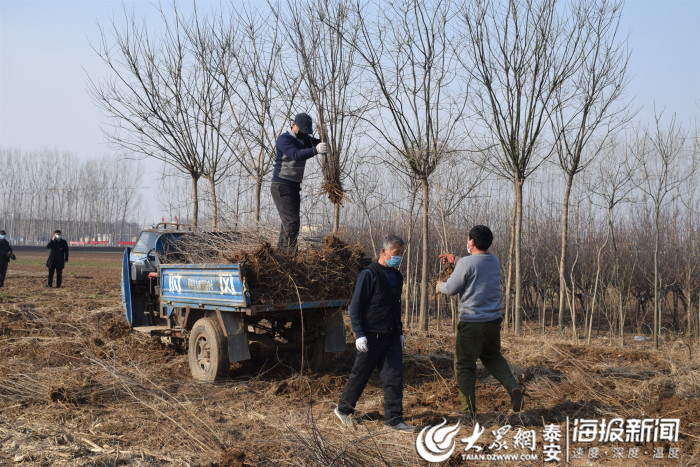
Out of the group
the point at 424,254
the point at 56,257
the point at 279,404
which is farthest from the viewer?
the point at 56,257

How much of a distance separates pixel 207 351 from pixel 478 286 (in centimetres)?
348

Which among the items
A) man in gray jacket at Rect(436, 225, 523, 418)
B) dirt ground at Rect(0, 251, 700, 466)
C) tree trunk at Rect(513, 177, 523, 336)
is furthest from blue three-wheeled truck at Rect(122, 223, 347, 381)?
tree trunk at Rect(513, 177, 523, 336)

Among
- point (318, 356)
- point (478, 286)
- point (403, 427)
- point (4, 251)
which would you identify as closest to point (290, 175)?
point (318, 356)

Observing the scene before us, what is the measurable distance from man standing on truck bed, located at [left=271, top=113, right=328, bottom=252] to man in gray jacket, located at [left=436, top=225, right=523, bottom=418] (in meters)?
2.45

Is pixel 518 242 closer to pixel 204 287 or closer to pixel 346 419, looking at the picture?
pixel 204 287

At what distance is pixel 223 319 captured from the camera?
7.01 meters

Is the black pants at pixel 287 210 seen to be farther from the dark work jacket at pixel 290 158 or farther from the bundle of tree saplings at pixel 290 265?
the bundle of tree saplings at pixel 290 265

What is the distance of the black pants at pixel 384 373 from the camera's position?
211 inches

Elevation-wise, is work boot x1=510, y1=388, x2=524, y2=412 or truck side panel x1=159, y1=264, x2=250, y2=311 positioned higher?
truck side panel x1=159, y1=264, x2=250, y2=311

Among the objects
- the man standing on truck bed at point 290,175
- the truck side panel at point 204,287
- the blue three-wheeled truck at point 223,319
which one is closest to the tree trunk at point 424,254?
the man standing on truck bed at point 290,175

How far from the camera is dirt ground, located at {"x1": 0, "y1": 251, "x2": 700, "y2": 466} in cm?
455

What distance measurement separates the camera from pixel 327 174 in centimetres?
835

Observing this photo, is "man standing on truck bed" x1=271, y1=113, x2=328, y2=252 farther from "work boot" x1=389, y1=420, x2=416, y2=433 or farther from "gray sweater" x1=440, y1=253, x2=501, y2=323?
"work boot" x1=389, y1=420, x2=416, y2=433

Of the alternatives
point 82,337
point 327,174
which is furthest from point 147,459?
point 82,337
